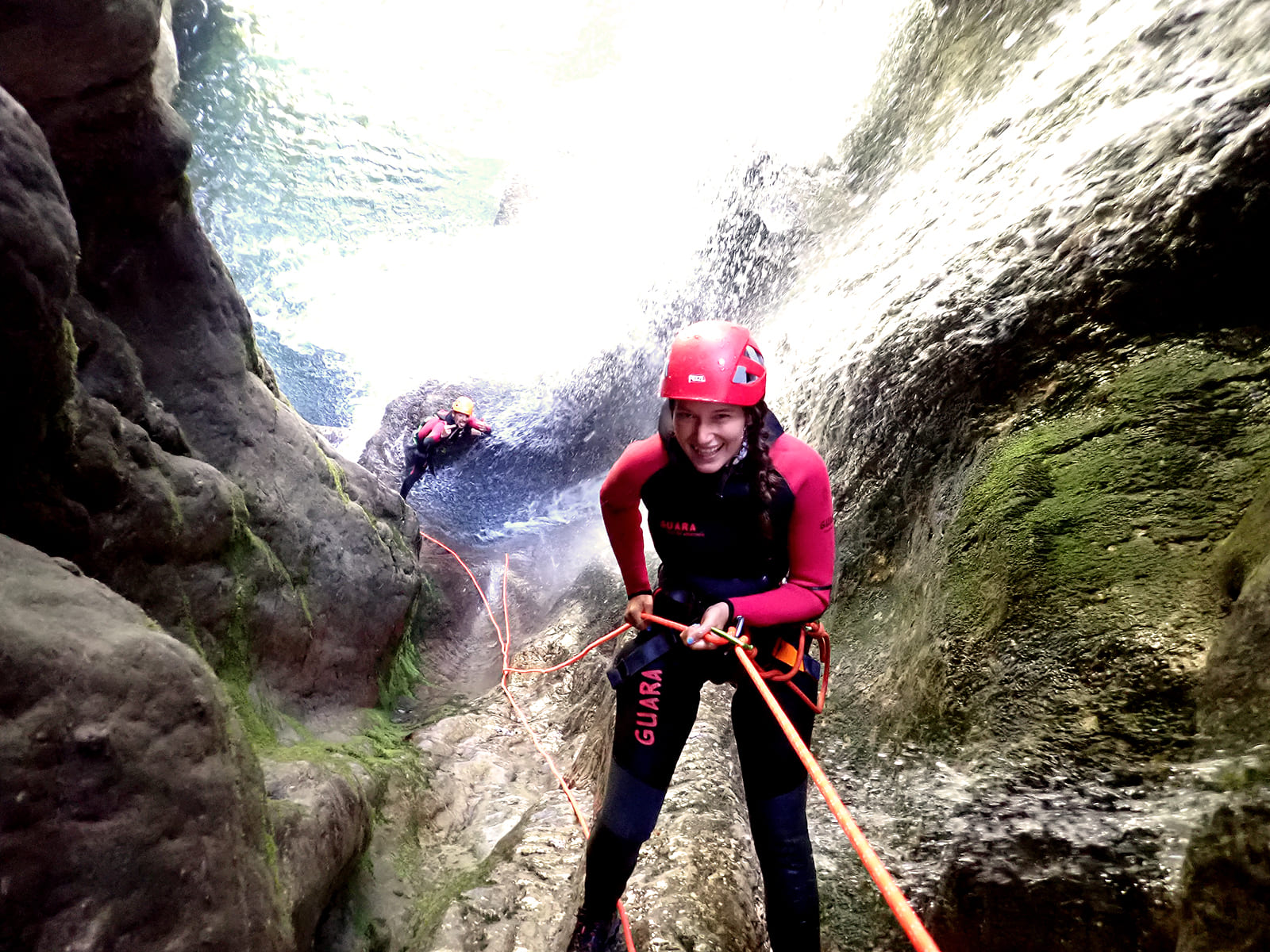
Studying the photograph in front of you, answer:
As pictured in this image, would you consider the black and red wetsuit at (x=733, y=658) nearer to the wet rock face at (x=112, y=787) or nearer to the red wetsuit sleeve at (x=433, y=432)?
the wet rock face at (x=112, y=787)

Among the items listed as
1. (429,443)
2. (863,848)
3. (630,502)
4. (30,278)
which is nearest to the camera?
(863,848)

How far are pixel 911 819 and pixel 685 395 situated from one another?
2.02 metres

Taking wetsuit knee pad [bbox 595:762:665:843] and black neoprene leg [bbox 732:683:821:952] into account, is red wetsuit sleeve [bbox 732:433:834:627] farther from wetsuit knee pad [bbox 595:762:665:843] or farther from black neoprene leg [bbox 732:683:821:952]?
wetsuit knee pad [bbox 595:762:665:843]

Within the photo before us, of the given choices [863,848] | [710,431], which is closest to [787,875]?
[863,848]

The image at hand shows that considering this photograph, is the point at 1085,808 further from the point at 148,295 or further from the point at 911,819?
the point at 148,295

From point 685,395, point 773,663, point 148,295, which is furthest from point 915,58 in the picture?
point 148,295

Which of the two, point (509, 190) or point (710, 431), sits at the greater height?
point (509, 190)

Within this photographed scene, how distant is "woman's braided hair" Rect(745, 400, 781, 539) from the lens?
86.5 inches

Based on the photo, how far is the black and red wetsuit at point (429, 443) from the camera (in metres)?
11.0

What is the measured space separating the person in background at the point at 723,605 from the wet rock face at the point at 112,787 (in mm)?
1156

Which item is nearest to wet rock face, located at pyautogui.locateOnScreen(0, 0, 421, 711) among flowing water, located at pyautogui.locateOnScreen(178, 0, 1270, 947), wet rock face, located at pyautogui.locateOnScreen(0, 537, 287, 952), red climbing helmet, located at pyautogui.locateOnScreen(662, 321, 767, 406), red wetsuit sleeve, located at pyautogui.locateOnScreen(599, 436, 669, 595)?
wet rock face, located at pyautogui.locateOnScreen(0, 537, 287, 952)

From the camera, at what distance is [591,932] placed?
236 centimetres

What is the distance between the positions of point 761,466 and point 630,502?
55 cm

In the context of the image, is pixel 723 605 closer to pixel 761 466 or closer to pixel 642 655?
pixel 642 655
